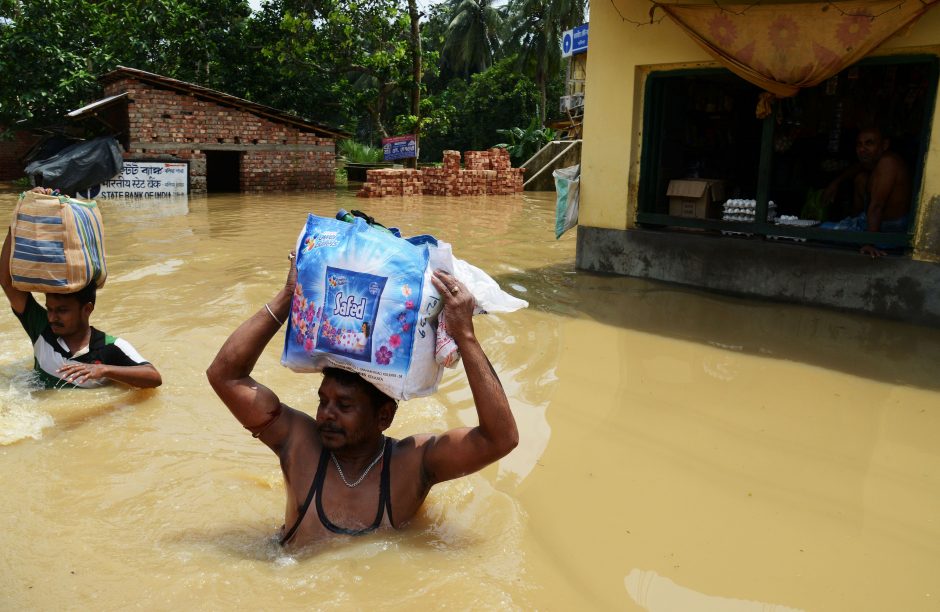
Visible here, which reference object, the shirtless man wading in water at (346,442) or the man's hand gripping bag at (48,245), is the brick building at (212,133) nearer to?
the man's hand gripping bag at (48,245)

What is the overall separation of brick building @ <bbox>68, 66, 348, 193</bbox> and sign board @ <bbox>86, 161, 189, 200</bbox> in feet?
1.44

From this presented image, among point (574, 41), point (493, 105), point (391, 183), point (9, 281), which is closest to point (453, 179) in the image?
point (391, 183)

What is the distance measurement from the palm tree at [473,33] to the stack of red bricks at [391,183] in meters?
21.7

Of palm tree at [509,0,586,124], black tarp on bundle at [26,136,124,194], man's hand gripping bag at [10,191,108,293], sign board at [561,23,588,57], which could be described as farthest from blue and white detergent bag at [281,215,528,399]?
palm tree at [509,0,586,124]

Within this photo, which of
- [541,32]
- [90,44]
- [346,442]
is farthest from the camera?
[541,32]

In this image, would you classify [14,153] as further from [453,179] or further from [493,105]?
[493,105]

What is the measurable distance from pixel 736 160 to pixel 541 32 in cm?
2919

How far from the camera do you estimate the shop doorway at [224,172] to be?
21312 millimetres

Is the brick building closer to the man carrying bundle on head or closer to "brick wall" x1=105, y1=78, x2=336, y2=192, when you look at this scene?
"brick wall" x1=105, y1=78, x2=336, y2=192

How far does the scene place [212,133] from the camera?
63.3 feet

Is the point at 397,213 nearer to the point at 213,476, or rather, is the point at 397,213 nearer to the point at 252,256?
the point at 252,256

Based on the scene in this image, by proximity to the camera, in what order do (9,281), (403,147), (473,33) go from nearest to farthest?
(9,281) < (403,147) < (473,33)

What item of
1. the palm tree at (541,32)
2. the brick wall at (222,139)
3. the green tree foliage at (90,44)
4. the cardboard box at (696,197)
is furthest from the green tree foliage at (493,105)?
the cardboard box at (696,197)

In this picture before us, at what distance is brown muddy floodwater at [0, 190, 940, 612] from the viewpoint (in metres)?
2.62
